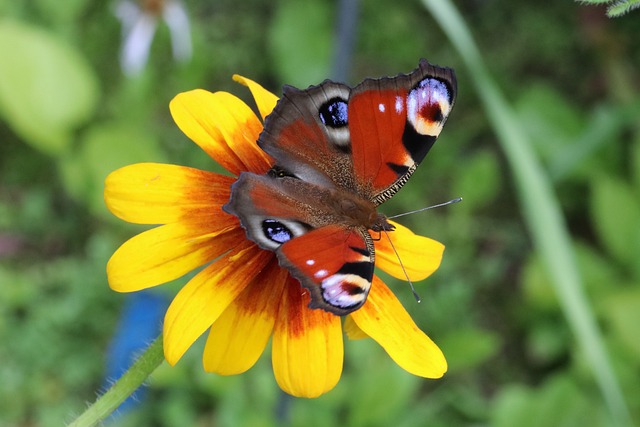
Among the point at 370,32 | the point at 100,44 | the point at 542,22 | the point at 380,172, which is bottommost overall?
the point at 380,172

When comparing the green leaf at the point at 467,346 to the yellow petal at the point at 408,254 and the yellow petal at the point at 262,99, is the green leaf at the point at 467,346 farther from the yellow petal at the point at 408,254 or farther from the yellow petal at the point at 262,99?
the yellow petal at the point at 262,99

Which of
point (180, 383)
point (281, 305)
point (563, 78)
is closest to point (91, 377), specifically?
point (180, 383)

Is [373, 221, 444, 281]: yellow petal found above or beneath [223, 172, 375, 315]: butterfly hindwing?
above

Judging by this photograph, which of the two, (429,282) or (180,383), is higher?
(429,282)

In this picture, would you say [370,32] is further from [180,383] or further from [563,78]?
[180,383]

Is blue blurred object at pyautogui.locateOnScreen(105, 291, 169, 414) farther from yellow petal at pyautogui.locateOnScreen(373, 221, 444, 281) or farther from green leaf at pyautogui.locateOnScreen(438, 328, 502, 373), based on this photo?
yellow petal at pyautogui.locateOnScreen(373, 221, 444, 281)

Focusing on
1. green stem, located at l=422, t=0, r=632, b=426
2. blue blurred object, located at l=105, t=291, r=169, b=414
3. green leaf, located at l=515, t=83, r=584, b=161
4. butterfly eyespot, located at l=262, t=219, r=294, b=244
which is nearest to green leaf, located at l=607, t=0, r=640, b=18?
butterfly eyespot, located at l=262, t=219, r=294, b=244

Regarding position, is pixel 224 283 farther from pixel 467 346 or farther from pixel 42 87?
pixel 42 87

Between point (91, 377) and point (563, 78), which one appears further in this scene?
point (563, 78)
